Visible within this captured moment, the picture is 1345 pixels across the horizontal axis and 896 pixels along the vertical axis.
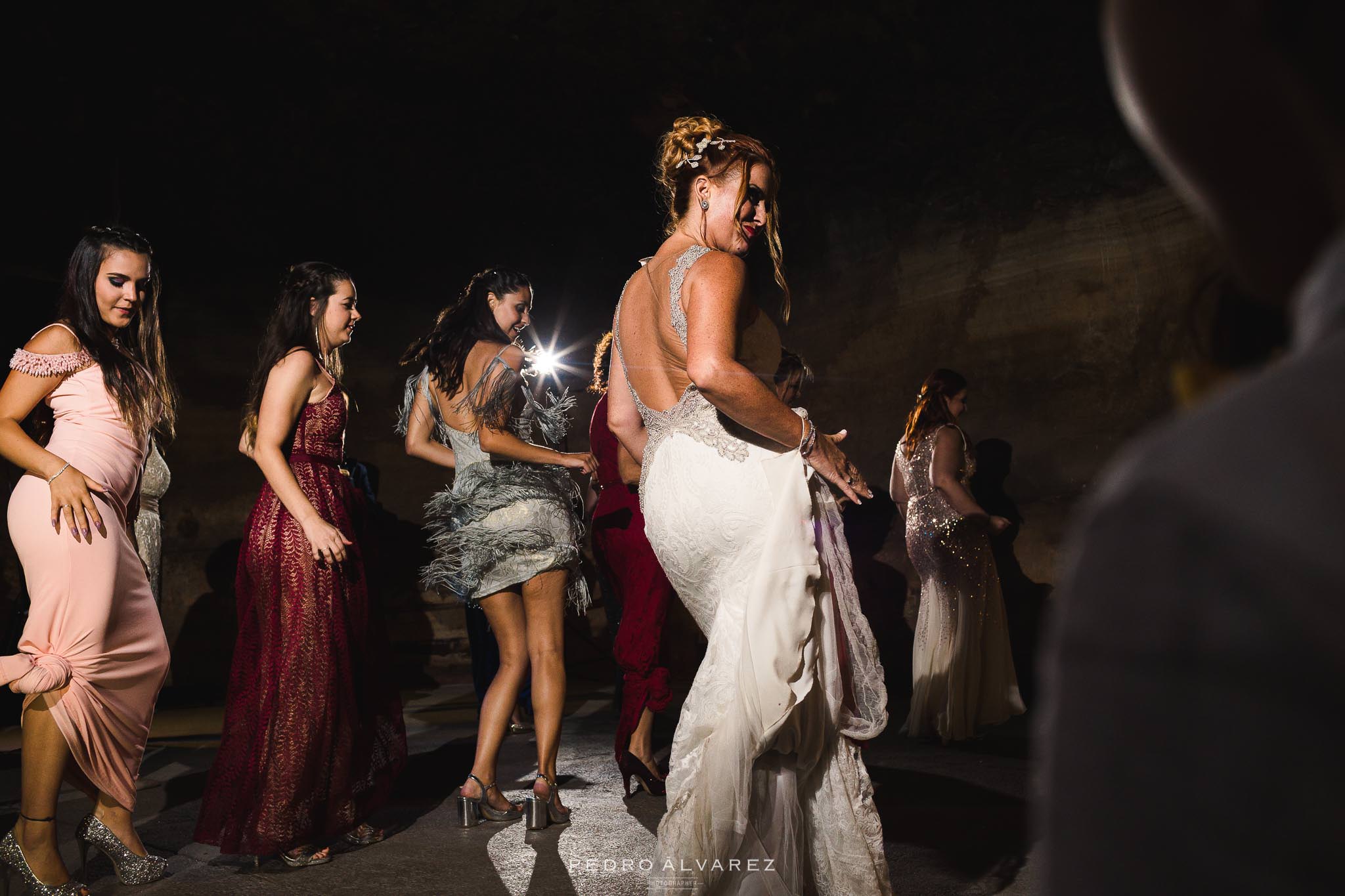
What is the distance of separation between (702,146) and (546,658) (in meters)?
1.74

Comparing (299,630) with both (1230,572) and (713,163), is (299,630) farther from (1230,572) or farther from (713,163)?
(1230,572)

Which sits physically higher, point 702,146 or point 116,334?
point 702,146

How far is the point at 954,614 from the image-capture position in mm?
4922

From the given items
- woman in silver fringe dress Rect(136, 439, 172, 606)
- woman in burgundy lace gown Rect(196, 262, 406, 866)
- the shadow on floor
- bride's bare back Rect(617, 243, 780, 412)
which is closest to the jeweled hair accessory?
bride's bare back Rect(617, 243, 780, 412)

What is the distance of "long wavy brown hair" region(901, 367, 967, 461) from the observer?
16.5 ft

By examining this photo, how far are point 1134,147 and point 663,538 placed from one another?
5.56 metres

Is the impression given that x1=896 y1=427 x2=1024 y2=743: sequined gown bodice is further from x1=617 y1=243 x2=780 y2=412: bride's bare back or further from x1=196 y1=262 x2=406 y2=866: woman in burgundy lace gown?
x1=617 y1=243 x2=780 y2=412: bride's bare back

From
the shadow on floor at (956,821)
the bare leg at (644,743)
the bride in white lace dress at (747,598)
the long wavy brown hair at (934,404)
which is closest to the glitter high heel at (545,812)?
the bare leg at (644,743)

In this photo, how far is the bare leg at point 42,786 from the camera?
8.75 ft

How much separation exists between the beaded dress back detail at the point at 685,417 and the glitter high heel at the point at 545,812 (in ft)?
4.56

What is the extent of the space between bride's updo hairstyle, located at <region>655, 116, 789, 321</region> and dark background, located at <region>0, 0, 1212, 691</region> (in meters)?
4.82

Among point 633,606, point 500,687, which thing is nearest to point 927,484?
point 633,606

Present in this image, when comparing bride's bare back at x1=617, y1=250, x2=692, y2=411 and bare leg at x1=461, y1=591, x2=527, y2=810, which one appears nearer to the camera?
bride's bare back at x1=617, y1=250, x2=692, y2=411

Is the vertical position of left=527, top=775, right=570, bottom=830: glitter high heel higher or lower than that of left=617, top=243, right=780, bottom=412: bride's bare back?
lower
